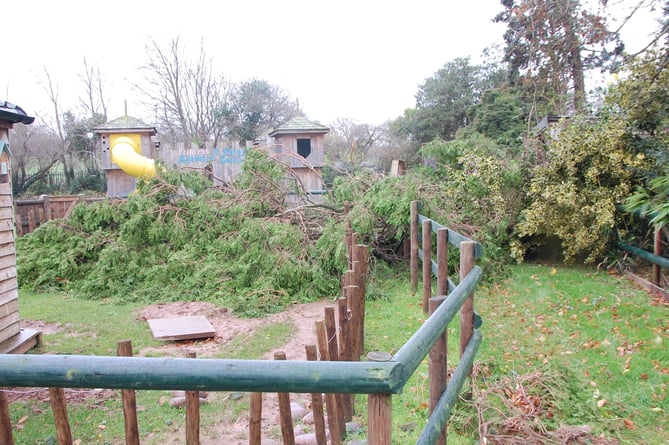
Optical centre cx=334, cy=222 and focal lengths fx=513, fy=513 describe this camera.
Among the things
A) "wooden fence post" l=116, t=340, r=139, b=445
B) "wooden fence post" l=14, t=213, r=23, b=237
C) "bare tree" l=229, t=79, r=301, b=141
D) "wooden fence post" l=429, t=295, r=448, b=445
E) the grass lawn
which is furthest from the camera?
"bare tree" l=229, t=79, r=301, b=141

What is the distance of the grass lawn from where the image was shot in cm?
350

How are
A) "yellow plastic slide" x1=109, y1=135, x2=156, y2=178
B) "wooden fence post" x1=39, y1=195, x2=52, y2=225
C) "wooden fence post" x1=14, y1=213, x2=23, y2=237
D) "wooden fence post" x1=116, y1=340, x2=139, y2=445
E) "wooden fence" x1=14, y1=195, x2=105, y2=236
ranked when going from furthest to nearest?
1. "yellow plastic slide" x1=109, y1=135, x2=156, y2=178
2. "wooden fence post" x1=39, y1=195, x2=52, y2=225
3. "wooden fence" x1=14, y1=195, x2=105, y2=236
4. "wooden fence post" x1=14, y1=213, x2=23, y2=237
5. "wooden fence post" x1=116, y1=340, x2=139, y2=445

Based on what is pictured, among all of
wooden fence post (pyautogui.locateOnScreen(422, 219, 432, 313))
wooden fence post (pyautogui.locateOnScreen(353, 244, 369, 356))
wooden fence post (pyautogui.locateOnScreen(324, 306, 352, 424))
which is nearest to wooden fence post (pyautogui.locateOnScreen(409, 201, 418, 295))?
wooden fence post (pyautogui.locateOnScreen(422, 219, 432, 313))

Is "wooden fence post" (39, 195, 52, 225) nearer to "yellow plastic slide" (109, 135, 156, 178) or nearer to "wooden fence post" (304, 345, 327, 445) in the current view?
"yellow plastic slide" (109, 135, 156, 178)

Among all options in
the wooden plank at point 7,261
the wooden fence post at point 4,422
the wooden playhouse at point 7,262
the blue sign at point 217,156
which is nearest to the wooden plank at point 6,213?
the wooden playhouse at point 7,262

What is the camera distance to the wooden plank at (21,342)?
5.90 metres

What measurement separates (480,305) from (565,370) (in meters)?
2.67

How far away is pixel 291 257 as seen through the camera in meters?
8.42

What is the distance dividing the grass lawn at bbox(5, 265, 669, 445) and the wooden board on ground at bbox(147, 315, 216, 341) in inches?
6.5

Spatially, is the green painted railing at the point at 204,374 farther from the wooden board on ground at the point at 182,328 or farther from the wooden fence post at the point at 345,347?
the wooden board on ground at the point at 182,328

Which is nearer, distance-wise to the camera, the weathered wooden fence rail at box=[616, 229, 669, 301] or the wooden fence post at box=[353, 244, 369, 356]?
the wooden fence post at box=[353, 244, 369, 356]

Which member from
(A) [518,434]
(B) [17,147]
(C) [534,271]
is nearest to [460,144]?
(C) [534,271]

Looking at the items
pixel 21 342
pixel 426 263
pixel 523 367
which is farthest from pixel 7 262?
pixel 523 367

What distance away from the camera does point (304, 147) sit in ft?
58.6
